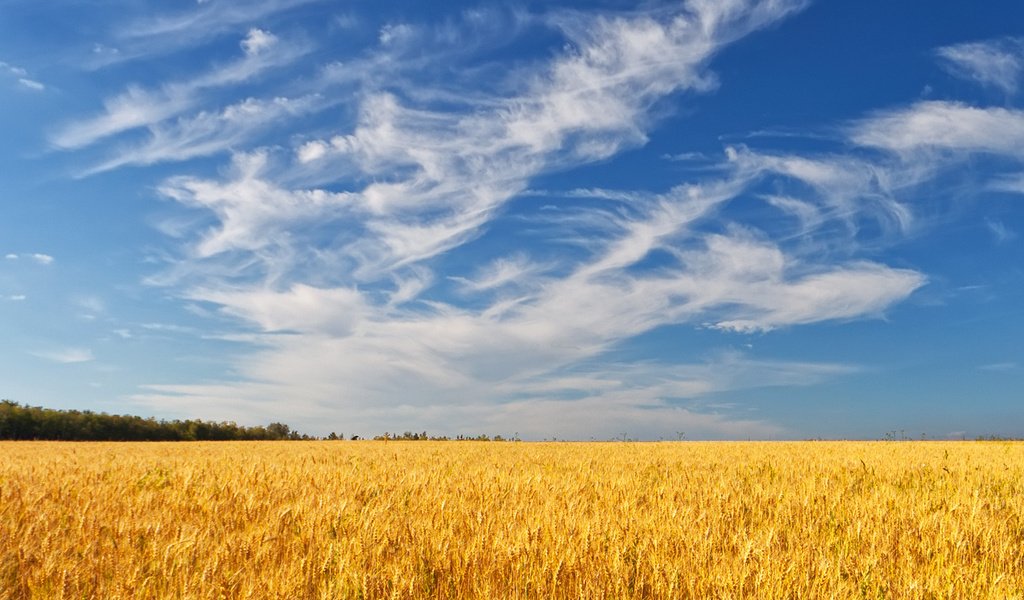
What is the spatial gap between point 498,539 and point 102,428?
5533 centimetres

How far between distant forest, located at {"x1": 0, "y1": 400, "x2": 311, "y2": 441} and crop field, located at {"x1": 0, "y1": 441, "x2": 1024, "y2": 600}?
4308cm

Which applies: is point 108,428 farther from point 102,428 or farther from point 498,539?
point 498,539

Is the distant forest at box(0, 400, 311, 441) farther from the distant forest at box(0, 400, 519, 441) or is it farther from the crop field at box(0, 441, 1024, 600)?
the crop field at box(0, 441, 1024, 600)

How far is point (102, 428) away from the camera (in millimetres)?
49969

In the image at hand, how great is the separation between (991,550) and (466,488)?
4566 millimetres

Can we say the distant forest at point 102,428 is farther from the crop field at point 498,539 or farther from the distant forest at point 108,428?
the crop field at point 498,539

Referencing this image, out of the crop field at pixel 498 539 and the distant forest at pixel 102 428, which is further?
the distant forest at pixel 102 428

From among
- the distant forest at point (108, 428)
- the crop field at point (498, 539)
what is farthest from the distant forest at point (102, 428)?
the crop field at point (498, 539)

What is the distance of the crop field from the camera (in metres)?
3.79

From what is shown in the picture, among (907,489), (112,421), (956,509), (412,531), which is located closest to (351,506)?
(412,531)

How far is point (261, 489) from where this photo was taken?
23.0ft

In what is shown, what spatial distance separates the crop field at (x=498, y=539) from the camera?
3.79 metres

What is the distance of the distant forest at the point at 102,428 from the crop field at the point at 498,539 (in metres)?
43.1

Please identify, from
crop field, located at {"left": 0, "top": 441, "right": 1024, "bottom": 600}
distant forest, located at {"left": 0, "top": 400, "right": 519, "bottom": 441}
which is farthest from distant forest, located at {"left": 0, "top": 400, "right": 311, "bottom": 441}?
crop field, located at {"left": 0, "top": 441, "right": 1024, "bottom": 600}
